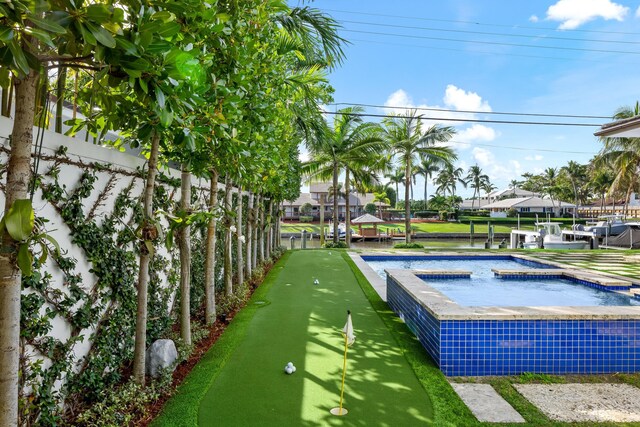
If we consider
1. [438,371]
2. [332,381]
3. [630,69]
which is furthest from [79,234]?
[630,69]

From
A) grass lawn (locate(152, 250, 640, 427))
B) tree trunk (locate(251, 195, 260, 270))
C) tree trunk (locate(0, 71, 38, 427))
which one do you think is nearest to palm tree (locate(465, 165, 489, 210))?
tree trunk (locate(251, 195, 260, 270))

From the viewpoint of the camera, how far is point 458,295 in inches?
338

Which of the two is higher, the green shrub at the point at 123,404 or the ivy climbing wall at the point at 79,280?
the ivy climbing wall at the point at 79,280

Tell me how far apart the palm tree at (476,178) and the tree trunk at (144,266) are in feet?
277

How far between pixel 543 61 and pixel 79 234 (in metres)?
18.8

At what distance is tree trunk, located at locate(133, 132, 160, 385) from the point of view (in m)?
3.49

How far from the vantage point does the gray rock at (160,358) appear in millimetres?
4172

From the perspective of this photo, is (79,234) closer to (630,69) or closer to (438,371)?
(438,371)

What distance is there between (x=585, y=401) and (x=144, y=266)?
14.4ft

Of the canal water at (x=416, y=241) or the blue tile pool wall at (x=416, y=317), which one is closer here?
the blue tile pool wall at (x=416, y=317)

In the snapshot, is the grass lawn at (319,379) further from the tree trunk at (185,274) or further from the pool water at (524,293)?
the pool water at (524,293)

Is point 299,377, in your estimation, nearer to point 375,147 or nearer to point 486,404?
point 486,404

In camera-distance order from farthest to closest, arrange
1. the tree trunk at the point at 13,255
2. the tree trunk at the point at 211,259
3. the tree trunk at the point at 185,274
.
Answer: the tree trunk at the point at 211,259 < the tree trunk at the point at 185,274 < the tree trunk at the point at 13,255

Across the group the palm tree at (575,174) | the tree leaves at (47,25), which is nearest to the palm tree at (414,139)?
the tree leaves at (47,25)
